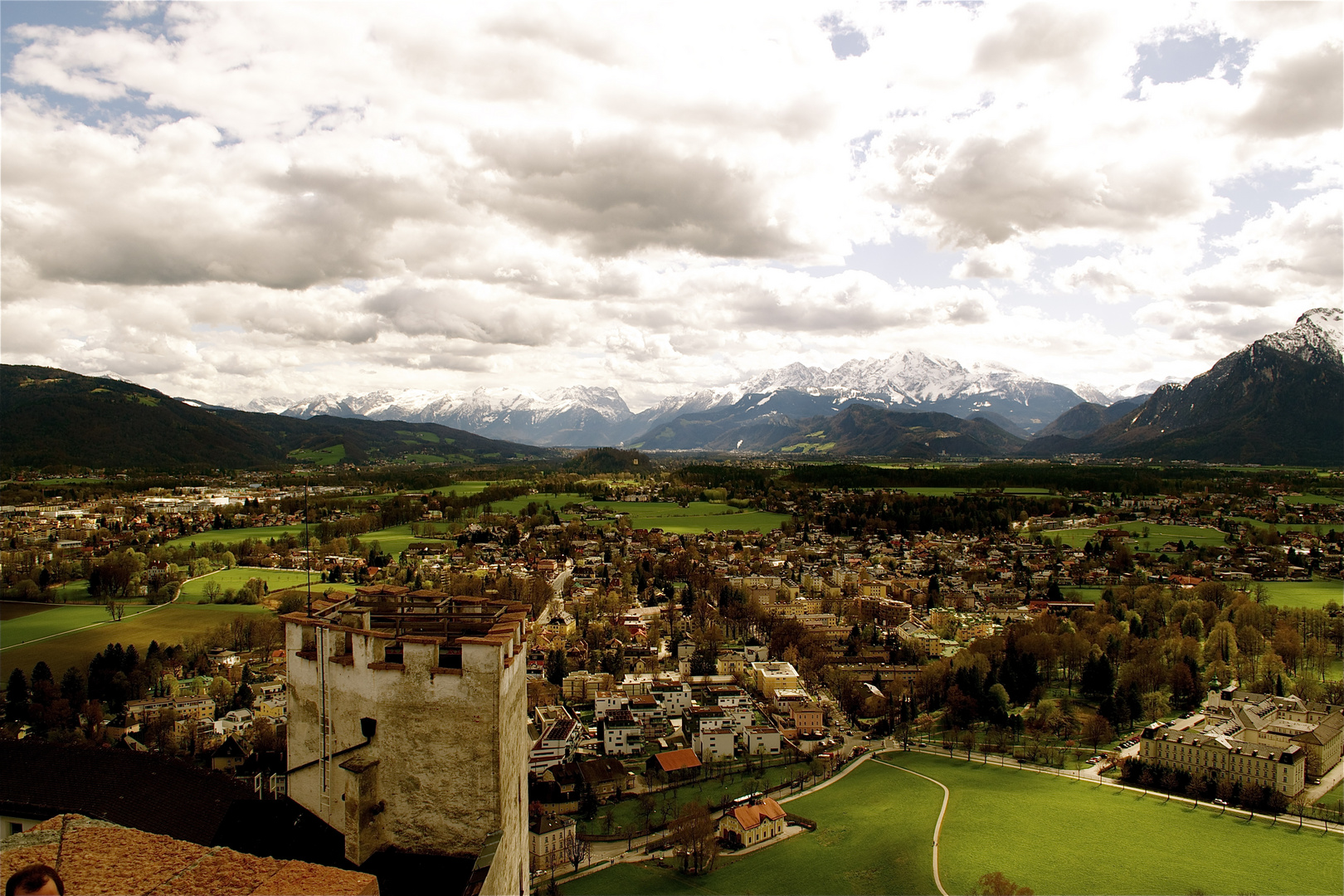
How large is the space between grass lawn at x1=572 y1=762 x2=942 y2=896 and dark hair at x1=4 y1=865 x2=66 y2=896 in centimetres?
2091

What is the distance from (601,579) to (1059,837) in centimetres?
4347

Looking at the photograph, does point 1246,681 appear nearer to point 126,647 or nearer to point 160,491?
point 126,647

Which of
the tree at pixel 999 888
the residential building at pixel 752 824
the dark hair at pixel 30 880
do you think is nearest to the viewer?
the dark hair at pixel 30 880

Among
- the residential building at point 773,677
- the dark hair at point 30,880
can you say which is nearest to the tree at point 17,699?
the residential building at point 773,677

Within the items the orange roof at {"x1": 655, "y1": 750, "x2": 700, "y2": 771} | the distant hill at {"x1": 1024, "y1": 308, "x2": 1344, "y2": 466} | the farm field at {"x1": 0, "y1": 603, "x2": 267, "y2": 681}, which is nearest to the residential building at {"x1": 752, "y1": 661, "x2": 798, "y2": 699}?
the orange roof at {"x1": 655, "y1": 750, "x2": 700, "y2": 771}

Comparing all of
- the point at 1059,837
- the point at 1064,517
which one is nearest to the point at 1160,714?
the point at 1059,837

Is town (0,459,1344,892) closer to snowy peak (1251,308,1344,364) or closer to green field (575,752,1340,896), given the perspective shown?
green field (575,752,1340,896)

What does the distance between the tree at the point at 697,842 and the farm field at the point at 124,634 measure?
105ft

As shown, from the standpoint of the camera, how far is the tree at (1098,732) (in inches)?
1320

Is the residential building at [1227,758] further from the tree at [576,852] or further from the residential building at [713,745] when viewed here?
the tree at [576,852]

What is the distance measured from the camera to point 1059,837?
24266 millimetres

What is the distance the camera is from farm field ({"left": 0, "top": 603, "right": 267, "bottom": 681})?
3700 cm

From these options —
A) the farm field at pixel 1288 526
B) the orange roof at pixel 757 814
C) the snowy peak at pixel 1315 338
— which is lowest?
the orange roof at pixel 757 814

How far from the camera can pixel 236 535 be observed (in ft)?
242
